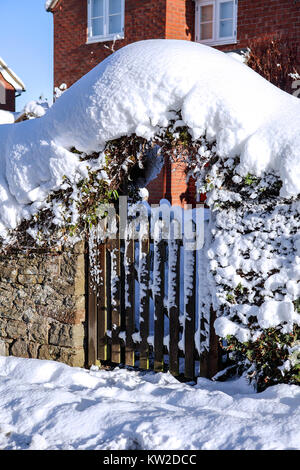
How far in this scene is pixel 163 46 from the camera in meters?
4.30

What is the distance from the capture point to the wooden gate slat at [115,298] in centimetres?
470

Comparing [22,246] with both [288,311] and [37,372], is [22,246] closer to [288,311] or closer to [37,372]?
[37,372]

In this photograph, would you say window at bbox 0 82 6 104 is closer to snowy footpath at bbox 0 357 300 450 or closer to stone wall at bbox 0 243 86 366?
stone wall at bbox 0 243 86 366

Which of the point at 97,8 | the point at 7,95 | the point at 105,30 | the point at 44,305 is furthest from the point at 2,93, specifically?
the point at 44,305

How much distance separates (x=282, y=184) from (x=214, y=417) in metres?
1.73

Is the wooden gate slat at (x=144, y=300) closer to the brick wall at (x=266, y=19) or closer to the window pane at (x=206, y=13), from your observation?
the brick wall at (x=266, y=19)

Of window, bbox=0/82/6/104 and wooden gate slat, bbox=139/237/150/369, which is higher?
window, bbox=0/82/6/104

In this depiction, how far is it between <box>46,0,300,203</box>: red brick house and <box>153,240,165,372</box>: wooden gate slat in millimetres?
5816

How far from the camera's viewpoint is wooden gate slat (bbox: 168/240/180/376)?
14.4ft

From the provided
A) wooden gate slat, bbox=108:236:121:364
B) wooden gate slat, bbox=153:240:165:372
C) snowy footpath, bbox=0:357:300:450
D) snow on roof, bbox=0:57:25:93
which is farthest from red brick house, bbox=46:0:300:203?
snow on roof, bbox=0:57:25:93

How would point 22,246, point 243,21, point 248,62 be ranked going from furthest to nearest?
1. point 243,21
2. point 248,62
3. point 22,246

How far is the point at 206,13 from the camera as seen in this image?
37.9ft

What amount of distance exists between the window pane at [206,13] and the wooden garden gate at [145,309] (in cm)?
872

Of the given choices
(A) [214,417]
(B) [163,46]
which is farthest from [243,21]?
(A) [214,417]
